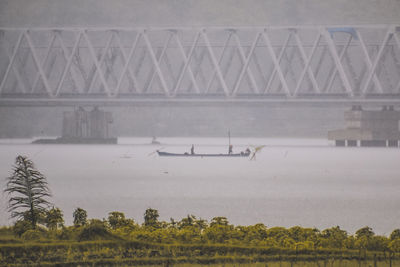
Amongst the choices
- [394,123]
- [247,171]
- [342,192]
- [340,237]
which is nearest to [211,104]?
[394,123]

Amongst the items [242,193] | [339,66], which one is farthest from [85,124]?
[242,193]

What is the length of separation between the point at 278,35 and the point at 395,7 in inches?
924

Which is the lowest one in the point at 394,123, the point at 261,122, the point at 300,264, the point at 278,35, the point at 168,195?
the point at 300,264

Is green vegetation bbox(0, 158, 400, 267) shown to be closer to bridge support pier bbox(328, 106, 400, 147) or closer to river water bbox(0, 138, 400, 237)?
river water bbox(0, 138, 400, 237)

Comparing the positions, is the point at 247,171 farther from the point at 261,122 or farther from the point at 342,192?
the point at 261,122

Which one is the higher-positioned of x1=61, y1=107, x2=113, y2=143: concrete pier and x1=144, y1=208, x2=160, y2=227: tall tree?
x1=61, y1=107, x2=113, y2=143: concrete pier

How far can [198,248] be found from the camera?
13211 mm

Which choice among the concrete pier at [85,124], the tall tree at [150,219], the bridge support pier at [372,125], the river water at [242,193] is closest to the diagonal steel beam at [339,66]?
the bridge support pier at [372,125]

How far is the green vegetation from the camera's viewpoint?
41.5 ft

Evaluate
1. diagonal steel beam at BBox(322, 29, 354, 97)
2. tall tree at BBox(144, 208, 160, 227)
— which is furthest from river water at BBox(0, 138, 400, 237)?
diagonal steel beam at BBox(322, 29, 354, 97)

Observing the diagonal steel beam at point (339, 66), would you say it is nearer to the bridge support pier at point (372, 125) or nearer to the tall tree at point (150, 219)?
the bridge support pier at point (372, 125)

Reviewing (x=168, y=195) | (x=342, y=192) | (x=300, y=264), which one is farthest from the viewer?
(x=342, y=192)

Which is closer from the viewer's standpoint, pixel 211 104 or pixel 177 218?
pixel 177 218

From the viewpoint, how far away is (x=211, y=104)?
79688 mm
